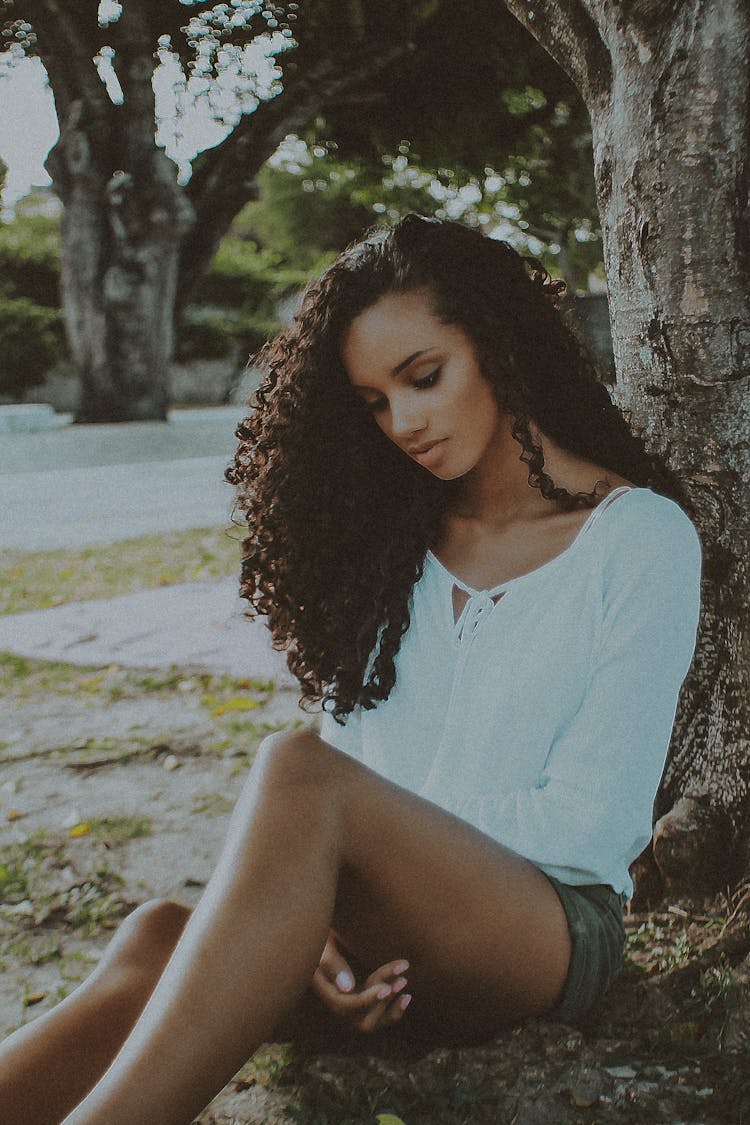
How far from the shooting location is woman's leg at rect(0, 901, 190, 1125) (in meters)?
1.74

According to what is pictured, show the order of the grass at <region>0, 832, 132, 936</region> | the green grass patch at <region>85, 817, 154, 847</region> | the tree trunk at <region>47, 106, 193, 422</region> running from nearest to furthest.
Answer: the grass at <region>0, 832, 132, 936</region>
the green grass patch at <region>85, 817, 154, 847</region>
the tree trunk at <region>47, 106, 193, 422</region>

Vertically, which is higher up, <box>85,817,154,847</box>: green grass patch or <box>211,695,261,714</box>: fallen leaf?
<box>211,695,261,714</box>: fallen leaf

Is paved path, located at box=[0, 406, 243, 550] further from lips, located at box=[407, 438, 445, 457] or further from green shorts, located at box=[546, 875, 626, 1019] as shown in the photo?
green shorts, located at box=[546, 875, 626, 1019]

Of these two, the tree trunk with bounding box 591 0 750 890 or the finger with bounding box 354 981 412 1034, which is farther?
the tree trunk with bounding box 591 0 750 890

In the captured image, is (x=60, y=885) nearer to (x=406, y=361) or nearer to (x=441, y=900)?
(x=441, y=900)

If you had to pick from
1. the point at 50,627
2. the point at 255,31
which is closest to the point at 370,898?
the point at 50,627

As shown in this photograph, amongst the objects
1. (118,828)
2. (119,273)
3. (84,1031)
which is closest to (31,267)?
(119,273)

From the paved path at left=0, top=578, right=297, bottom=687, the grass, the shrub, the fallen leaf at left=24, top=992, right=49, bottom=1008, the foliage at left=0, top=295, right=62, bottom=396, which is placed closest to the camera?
the fallen leaf at left=24, top=992, right=49, bottom=1008

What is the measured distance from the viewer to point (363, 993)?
1.85 m

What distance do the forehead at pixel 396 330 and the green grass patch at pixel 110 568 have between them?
3.90 meters

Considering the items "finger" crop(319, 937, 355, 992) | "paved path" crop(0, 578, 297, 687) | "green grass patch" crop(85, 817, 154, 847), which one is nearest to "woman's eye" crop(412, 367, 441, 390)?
"finger" crop(319, 937, 355, 992)

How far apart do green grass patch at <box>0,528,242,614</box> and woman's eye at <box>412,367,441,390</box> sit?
396 cm

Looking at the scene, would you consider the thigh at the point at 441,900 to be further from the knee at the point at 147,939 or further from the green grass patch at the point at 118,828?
the green grass patch at the point at 118,828

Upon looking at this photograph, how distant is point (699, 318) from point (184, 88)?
43.8 ft
